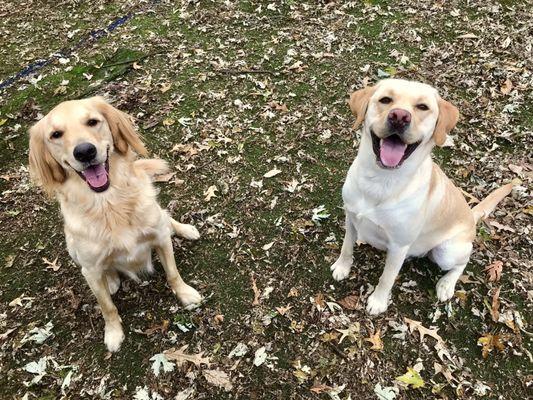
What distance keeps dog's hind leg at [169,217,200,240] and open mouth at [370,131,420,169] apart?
238cm

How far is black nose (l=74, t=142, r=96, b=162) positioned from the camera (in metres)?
3.14

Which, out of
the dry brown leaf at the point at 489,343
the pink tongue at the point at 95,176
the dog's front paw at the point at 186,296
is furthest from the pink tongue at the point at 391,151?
the dog's front paw at the point at 186,296

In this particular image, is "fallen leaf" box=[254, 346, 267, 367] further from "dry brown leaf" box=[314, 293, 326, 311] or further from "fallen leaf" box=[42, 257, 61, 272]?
"fallen leaf" box=[42, 257, 61, 272]

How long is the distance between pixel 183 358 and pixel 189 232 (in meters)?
1.37

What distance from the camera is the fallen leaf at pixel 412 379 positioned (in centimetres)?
372

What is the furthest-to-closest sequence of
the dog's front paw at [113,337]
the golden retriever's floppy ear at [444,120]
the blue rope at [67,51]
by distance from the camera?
the blue rope at [67,51] < the dog's front paw at [113,337] < the golden retriever's floppy ear at [444,120]

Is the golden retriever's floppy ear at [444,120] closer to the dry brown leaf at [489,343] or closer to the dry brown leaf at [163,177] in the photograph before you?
the dry brown leaf at [489,343]

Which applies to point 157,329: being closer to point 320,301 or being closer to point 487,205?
point 320,301

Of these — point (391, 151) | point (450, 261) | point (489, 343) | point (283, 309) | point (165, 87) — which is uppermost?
point (391, 151)

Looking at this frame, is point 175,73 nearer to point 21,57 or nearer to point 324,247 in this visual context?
point 21,57

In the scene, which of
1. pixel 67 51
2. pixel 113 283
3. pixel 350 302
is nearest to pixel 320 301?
pixel 350 302

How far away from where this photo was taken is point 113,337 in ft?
13.3

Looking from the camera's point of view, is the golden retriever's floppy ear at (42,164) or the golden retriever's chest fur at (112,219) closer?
the golden retriever's floppy ear at (42,164)

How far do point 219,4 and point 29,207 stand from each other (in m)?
5.56
